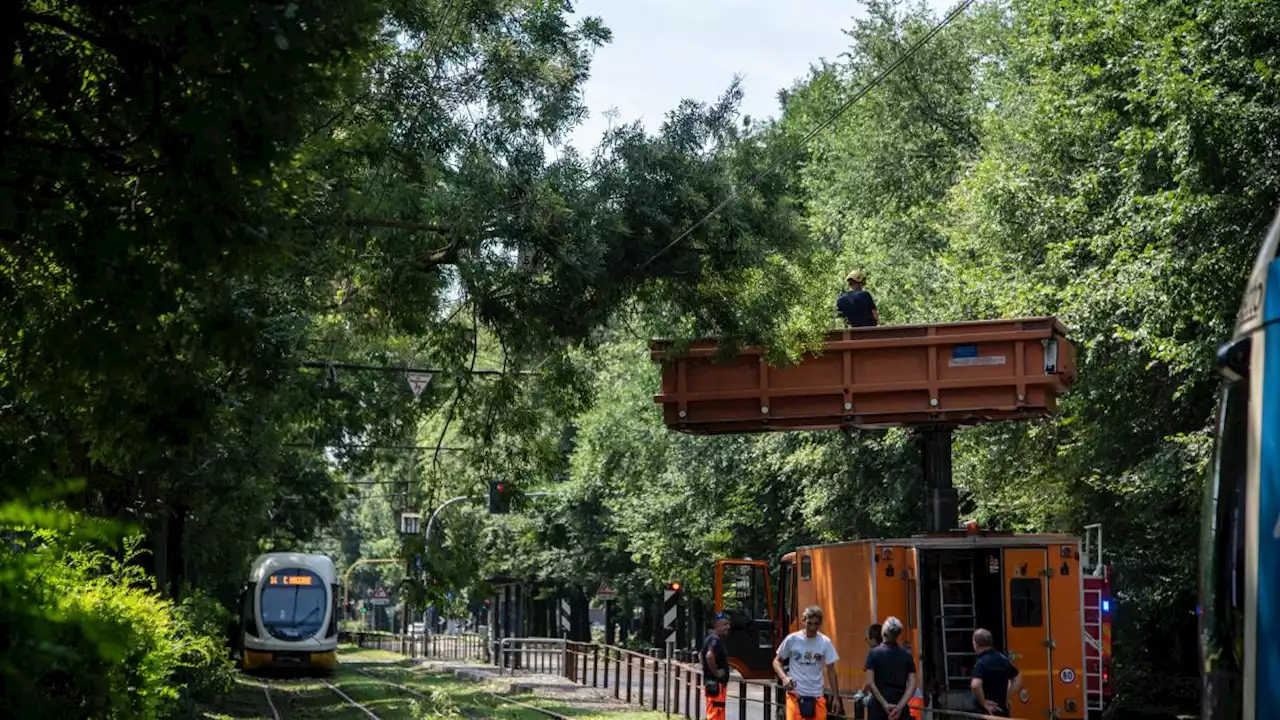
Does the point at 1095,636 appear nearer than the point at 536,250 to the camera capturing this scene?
No

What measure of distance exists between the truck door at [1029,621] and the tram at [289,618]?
30.6m

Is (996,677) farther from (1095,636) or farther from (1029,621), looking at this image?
(1095,636)

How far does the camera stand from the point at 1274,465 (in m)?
6.68

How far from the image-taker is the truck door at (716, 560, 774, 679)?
26.9m

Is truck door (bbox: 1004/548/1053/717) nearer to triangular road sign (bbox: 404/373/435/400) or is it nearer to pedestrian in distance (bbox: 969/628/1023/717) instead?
pedestrian in distance (bbox: 969/628/1023/717)

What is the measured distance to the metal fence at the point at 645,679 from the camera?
65.4 ft

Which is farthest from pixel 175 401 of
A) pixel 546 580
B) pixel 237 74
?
pixel 546 580

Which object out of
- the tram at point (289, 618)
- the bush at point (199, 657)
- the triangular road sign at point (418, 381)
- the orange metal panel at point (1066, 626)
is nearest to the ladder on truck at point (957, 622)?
the orange metal panel at point (1066, 626)

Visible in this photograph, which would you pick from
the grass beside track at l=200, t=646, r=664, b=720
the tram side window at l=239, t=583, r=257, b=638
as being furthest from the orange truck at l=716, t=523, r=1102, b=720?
the tram side window at l=239, t=583, r=257, b=638

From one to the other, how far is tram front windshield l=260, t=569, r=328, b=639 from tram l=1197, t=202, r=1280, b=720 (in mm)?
40532

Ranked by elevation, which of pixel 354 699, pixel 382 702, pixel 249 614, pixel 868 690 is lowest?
pixel 354 699

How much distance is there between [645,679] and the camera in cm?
4478

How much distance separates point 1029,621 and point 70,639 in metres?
13.4

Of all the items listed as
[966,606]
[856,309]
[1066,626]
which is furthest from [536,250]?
[1066,626]
